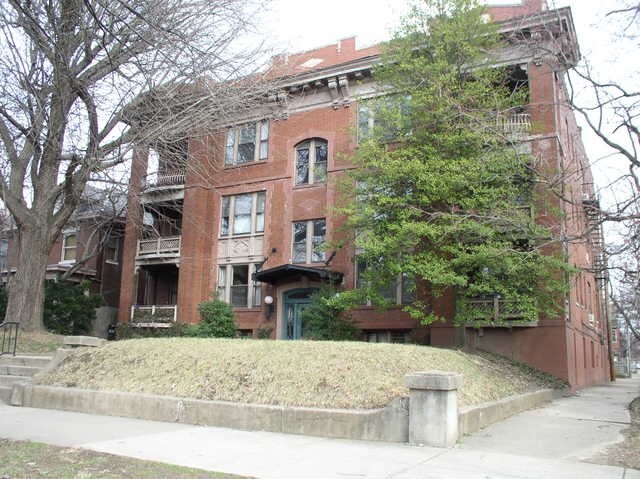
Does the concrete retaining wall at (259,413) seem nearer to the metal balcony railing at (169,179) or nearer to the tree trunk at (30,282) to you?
the tree trunk at (30,282)

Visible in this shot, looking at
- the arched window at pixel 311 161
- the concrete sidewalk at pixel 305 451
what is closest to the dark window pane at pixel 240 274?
the arched window at pixel 311 161

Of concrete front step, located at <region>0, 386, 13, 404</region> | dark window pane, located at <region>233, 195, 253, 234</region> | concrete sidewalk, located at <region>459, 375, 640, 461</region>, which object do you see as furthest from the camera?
dark window pane, located at <region>233, 195, 253, 234</region>

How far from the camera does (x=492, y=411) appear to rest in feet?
33.5

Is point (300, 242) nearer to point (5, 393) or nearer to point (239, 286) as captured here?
point (239, 286)

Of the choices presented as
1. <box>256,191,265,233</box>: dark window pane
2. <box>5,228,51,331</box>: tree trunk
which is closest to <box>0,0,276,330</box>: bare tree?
<box>5,228,51,331</box>: tree trunk

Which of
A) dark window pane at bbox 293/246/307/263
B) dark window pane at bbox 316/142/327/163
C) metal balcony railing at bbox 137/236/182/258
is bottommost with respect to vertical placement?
dark window pane at bbox 293/246/307/263

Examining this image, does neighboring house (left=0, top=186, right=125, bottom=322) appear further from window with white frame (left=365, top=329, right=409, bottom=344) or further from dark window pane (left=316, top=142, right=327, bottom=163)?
window with white frame (left=365, top=329, right=409, bottom=344)

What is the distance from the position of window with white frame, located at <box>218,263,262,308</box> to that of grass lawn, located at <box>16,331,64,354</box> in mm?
9828

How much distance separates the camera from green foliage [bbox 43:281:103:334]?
27.6 meters

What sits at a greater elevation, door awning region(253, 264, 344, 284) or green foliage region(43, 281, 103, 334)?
door awning region(253, 264, 344, 284)

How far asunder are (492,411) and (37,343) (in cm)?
1227

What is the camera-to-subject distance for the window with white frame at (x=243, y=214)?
1087 inches

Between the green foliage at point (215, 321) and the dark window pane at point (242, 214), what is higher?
the dark window pane at point (242, 214)

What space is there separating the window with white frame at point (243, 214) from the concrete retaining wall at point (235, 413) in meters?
16.9
